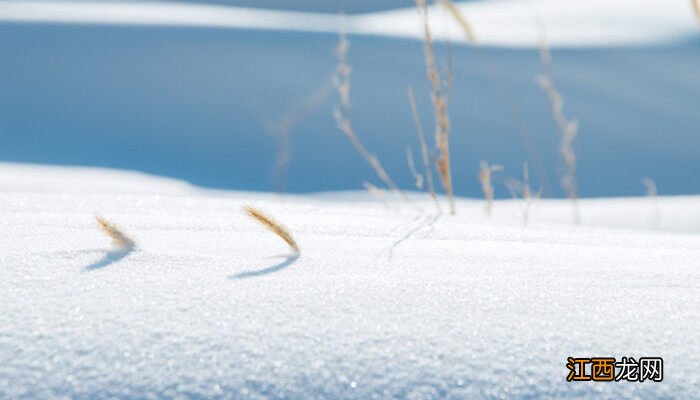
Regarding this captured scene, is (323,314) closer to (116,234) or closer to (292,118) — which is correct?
(116,234)

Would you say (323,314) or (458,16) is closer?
(323,314)

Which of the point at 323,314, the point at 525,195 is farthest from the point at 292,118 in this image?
the point at 323,314

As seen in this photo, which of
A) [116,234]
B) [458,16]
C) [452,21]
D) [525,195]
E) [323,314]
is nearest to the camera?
[323,314]

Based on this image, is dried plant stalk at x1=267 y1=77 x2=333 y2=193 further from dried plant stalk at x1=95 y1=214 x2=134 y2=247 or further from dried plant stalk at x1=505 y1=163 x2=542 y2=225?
dried plant stalk at x1=95 y1=214 x2=134 y2=247

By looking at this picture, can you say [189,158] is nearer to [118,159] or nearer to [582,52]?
[118,159]

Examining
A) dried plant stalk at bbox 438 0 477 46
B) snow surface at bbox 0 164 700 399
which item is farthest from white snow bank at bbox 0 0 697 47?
snow surface at bbox 0 164 700 399

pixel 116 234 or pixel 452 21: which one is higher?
pixel 452 21
